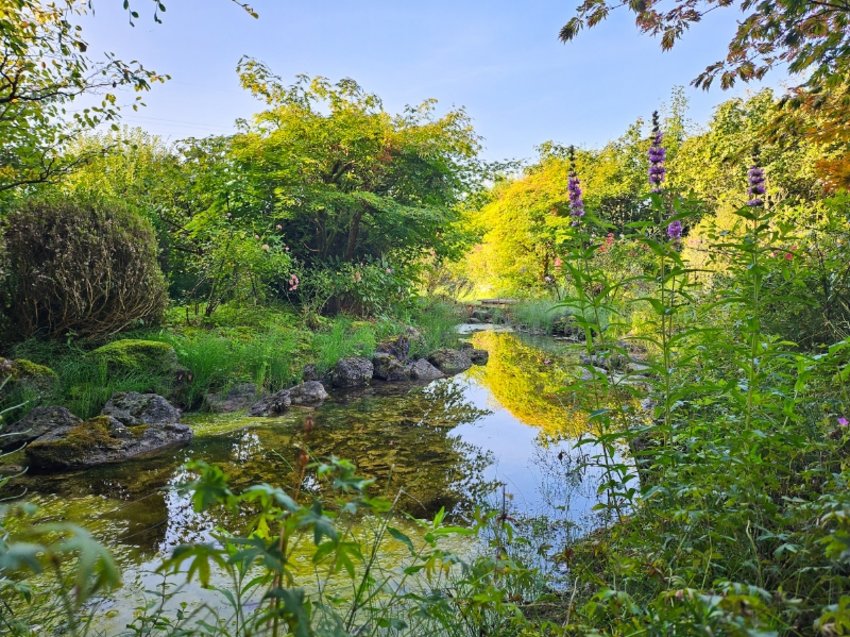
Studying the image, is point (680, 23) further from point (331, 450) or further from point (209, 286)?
point (209, 286)

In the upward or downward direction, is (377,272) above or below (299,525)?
above

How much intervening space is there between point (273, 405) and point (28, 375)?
2.21 m

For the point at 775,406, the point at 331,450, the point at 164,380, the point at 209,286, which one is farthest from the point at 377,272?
the point at 775,406

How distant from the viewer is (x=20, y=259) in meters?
5.27

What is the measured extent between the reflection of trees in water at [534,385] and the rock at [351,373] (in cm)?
177

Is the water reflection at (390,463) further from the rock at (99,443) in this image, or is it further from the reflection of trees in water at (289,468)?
the rock at (99,443)

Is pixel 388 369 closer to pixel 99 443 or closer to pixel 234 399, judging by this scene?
pixel 234 399

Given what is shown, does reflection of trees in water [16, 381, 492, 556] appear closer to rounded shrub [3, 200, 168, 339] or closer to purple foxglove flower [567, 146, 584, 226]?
purple foxglove flower [567, 146, 584, 226]

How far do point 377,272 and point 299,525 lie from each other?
9886mm

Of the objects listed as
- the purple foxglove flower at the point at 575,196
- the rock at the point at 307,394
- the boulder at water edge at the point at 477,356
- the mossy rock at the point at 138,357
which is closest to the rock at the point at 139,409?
the mossy rock at the point at 138,357

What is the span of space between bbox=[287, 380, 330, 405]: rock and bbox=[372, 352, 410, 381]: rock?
1.54 meters

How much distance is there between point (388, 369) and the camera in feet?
26.1

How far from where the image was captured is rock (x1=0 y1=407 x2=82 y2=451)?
13.0ft

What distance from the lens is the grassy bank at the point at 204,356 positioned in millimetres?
4887
